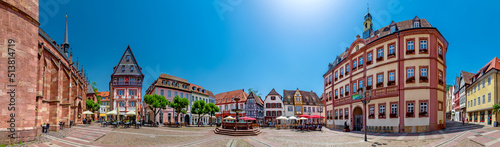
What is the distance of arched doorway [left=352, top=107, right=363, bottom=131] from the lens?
31725mm

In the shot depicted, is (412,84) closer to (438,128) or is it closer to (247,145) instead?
(438,128)

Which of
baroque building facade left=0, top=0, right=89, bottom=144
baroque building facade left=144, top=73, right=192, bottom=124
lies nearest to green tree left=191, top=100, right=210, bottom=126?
baroque building facade left=144, top=73, right=192, bottom=124

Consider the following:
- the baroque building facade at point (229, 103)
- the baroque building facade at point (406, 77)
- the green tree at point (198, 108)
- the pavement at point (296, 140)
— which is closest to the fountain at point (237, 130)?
the pavement at point (296, 140)

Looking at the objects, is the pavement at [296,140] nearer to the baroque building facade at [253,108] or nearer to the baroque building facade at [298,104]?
the baroque building facade at [298,104]

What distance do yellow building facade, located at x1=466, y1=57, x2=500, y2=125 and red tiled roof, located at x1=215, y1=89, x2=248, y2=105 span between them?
4439 cm

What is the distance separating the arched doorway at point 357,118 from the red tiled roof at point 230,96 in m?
36.7

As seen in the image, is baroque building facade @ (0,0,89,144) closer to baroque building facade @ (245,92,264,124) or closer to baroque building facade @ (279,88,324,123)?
baroque building facade @ (245,92,264,124)

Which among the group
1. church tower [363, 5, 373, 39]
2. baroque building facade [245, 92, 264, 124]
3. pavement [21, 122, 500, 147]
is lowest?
baroque building facade [245, 92, 264, 124]

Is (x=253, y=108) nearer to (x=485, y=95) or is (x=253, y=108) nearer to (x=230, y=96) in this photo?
(x=230, y=96)

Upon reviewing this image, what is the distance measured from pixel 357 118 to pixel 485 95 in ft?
Answer: 56.4

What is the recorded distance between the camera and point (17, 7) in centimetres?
1545

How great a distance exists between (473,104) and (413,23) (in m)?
24.0

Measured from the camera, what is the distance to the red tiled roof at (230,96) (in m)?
67.8

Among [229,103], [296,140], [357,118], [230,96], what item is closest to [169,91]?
[229,103]
